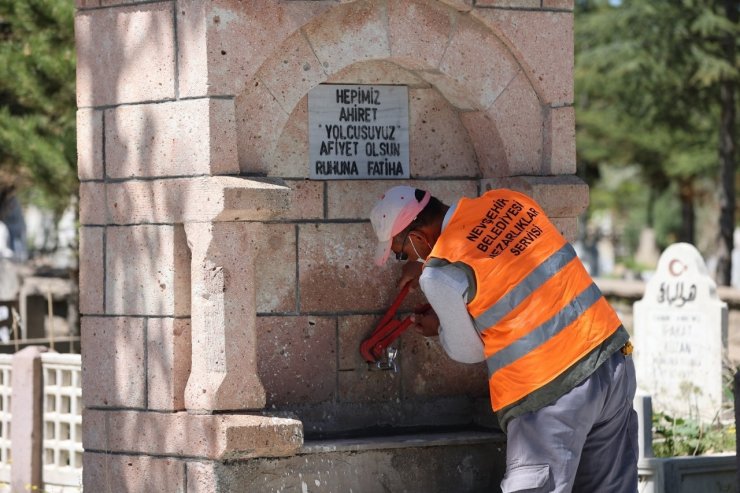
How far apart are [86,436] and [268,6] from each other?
205 centimetres

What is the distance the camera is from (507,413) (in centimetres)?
481

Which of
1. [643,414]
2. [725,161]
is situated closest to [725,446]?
[643,414]

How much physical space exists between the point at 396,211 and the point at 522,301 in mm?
742

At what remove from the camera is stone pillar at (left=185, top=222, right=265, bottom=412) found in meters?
5.23

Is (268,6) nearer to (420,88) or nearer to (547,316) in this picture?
(420,88)

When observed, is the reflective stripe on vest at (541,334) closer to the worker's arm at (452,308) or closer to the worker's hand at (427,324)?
the worker's arm at (452,308)

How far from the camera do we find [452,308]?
4.74 meters

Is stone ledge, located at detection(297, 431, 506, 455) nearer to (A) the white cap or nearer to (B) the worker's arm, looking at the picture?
(B) the worker's arm

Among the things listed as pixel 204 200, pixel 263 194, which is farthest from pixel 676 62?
pixel 204 200

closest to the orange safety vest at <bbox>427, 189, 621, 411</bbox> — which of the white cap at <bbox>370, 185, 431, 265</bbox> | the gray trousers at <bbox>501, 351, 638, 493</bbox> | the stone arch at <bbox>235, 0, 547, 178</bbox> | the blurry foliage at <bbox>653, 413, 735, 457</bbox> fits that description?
the gray trousers at <bbox>501, 351, 638, 493</bbox>

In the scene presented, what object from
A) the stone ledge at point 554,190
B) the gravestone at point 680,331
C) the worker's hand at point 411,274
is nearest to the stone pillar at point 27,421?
the worker's hand at point 411,274

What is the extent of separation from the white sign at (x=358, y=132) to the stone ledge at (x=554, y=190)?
504 mm

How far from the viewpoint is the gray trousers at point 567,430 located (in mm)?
4711

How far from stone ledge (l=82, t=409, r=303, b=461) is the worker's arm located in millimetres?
804
